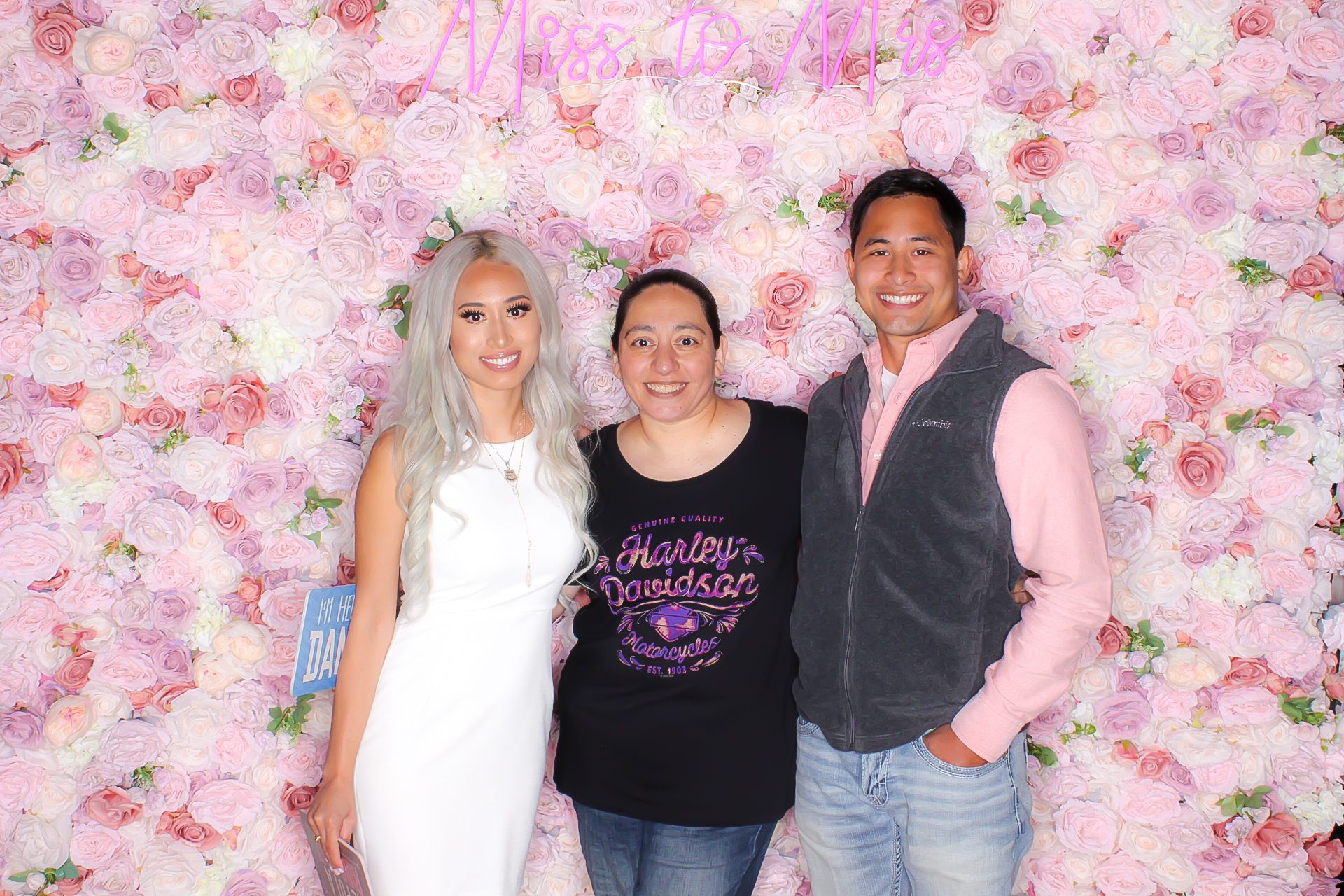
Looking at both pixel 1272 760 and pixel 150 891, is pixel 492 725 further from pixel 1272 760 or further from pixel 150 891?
pixel 1272 760

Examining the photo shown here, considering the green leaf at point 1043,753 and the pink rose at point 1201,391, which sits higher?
the pink rose at point 1201,391

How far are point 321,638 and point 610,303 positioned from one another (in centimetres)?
120

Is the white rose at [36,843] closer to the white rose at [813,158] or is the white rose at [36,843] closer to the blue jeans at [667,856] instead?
the blue jeans at [667,856]

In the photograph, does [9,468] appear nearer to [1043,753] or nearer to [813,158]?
[813,158]

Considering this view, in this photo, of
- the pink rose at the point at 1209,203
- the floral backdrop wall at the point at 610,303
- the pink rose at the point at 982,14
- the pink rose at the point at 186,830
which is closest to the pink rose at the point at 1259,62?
the floral backdrop wall at the point at 610,303

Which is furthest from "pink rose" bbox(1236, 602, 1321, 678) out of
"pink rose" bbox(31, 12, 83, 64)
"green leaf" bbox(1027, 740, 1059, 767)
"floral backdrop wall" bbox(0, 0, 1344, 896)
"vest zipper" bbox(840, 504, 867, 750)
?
"pink rose" bbox(31, 12, 83, 64)

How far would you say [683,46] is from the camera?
2252 mm

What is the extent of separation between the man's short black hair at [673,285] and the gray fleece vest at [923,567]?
1.75 feet

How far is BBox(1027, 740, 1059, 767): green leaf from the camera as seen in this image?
233 cm

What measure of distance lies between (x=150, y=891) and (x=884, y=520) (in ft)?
7.58

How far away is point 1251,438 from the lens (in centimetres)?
219

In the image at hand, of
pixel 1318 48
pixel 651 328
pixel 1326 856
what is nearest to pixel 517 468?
pixel 651 328

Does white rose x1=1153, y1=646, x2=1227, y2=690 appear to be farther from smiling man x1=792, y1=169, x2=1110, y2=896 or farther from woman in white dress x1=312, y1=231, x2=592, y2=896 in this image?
woman in white dress x1=312, y1=231, x2=592, y2=896

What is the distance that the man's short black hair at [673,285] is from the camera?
2.16 m
